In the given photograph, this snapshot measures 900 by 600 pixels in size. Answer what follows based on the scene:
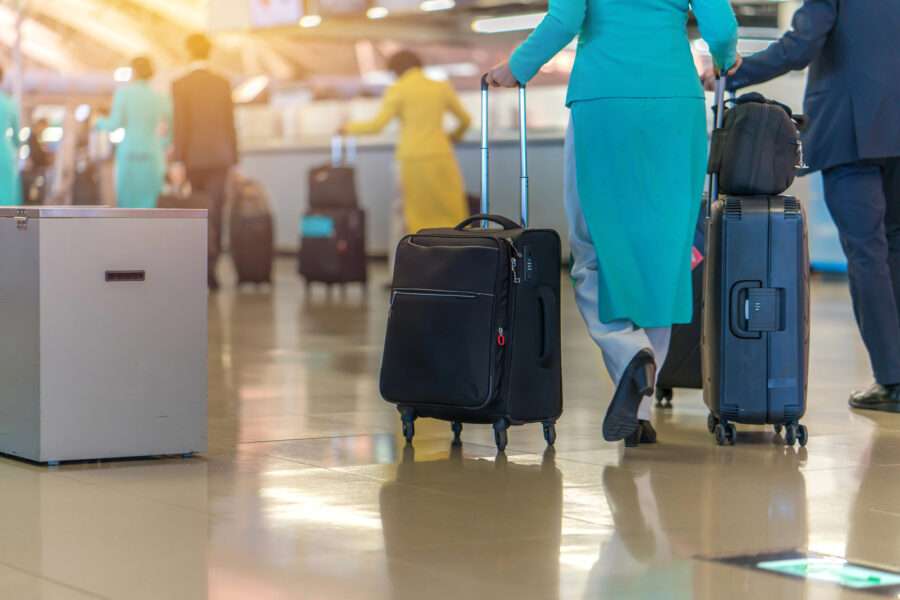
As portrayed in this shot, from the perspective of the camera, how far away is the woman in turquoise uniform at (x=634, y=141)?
433 centimetres

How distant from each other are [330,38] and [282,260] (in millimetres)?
2614

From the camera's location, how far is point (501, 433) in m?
4.27

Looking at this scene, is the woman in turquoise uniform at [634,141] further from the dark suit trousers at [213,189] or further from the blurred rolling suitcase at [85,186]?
the blurred rolling suitcase at [85,186]

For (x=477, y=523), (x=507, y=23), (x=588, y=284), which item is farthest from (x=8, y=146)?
(x=477, y=523)

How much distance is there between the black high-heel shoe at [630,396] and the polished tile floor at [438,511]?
9 cm

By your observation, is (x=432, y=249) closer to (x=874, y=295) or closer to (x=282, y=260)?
(x=874, y=295)

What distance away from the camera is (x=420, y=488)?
369cm

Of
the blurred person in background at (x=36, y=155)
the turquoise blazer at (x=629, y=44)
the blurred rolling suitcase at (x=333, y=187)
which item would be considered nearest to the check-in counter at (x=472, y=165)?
the blurred rolling suitcase at (x=333, y=187)

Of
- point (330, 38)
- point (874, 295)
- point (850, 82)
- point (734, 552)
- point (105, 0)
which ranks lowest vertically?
point (734, 552)

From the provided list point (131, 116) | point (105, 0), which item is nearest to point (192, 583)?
point (131, 116)

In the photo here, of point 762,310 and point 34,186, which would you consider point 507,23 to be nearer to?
point 34,186

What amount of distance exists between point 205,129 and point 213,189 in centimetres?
48

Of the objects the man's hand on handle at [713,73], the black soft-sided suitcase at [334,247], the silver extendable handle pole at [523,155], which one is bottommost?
the black soft-sided suitcase at [334,247]

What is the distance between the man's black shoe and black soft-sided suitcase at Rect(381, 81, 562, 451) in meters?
1.45
